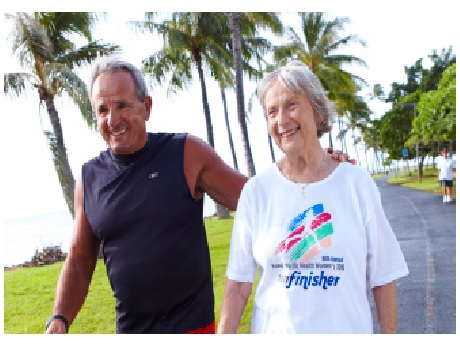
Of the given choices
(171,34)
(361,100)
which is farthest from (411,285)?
(361,100)

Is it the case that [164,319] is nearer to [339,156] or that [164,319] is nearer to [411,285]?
[339,156]

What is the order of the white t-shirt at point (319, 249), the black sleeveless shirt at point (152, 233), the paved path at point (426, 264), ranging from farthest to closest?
the paved path at point (426, 264), the black sleeveless shirt at point (152, 233), the white t-shirt at point (319, 249)

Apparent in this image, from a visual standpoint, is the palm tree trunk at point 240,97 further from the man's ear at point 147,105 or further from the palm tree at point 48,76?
the man's ear at point 147,105

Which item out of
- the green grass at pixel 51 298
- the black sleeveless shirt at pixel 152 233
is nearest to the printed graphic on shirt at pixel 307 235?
the black sleeveless shirt at pixel 152 233

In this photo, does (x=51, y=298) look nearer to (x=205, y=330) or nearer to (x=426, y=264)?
(x=426, y=264)

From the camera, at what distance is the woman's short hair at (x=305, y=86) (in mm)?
1133

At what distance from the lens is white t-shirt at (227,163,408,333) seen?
1096 millimetres

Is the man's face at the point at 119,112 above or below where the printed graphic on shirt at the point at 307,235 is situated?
above

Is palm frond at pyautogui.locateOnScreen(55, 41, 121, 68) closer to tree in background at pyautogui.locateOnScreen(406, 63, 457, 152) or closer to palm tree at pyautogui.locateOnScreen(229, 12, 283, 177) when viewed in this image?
palm tree at pyautogui.locateOnScreen(229, 12, 283, 177)

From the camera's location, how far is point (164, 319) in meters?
1.43

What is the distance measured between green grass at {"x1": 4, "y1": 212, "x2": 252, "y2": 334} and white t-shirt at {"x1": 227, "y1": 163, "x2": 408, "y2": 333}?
3.00 m

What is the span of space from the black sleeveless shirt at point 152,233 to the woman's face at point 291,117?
0.35 m

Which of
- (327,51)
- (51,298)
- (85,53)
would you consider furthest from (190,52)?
(51,298)

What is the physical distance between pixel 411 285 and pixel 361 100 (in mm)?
6986
